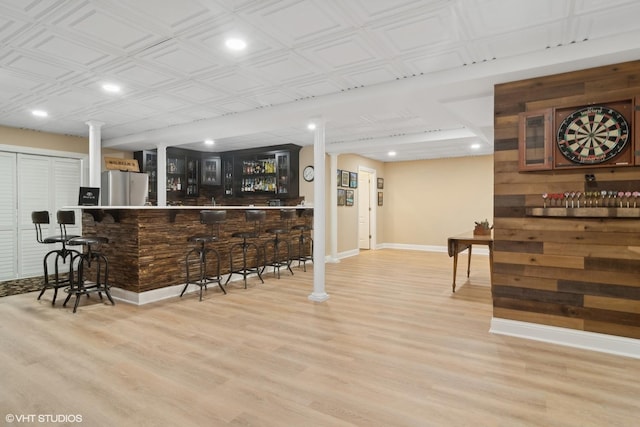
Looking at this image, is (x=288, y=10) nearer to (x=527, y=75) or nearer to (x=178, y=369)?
(x=527, y=75)

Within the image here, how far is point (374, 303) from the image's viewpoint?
14.6 feet

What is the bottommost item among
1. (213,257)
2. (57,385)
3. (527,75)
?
(57,385)

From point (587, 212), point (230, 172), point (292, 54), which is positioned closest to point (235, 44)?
point (292, 54)

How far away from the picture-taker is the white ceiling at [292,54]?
2482mm

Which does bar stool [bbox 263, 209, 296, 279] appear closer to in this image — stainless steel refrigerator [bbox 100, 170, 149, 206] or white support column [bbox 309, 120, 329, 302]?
white support column [bbox 309, 120, 329, 302]

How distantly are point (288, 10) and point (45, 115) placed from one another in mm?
4641

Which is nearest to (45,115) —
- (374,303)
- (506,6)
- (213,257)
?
(213,257)

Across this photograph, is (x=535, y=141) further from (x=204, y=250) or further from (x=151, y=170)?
(x=151, y=170)

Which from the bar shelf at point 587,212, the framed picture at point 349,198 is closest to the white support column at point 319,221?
the bar shelf at point 587,212

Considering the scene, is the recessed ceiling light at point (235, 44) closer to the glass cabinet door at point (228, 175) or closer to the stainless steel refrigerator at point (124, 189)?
the stainless steel refrigerator at point (124, 189)

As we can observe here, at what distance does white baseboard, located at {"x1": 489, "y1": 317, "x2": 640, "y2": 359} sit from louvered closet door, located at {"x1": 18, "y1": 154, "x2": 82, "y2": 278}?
7194 millimetres

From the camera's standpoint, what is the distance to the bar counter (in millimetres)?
4418

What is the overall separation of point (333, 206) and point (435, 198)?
323cm

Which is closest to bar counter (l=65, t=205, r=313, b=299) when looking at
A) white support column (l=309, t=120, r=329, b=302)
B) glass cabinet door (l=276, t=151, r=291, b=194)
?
white support column (l=309, t=120, r=329, b=302)
